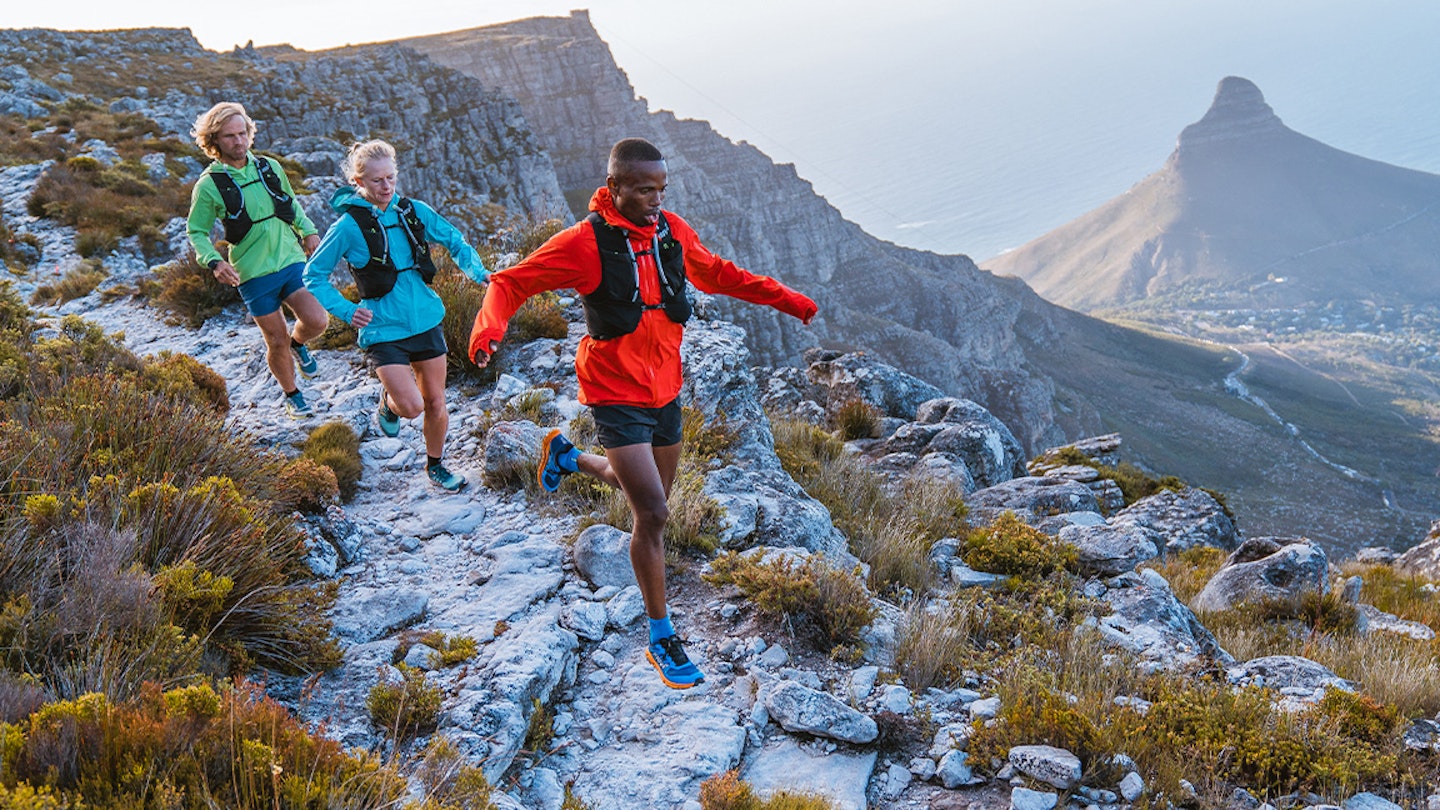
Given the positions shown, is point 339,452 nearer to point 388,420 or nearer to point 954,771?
point 388,420

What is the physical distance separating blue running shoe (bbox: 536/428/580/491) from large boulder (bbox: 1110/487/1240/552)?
9340 mm

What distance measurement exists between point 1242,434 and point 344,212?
120 m

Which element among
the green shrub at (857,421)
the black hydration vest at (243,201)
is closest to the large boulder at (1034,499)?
the green shrub at (857,421)

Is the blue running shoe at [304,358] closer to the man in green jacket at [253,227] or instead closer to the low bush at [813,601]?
the man in green jacket at [253,227]

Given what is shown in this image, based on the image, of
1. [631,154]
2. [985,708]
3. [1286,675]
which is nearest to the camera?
[631,154]

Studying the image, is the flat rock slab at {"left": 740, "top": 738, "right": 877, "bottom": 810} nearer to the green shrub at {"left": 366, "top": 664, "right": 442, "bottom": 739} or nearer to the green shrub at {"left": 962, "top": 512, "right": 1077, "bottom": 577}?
the green shrub at {"left": 366, "top": 664, "right": 442, "bottom": 739}

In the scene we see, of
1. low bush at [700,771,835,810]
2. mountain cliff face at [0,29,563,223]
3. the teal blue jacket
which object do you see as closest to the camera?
low bush at [700,771,835,810]

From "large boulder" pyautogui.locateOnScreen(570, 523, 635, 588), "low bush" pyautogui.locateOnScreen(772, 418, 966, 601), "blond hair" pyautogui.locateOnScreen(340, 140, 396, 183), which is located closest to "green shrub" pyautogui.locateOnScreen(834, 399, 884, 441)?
"low bush" pyautogui.locateOnScreen(772, 418, 966, 601)

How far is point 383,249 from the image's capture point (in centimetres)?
594

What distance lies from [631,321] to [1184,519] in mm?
11684

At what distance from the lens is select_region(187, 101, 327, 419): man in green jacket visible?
6730 mm

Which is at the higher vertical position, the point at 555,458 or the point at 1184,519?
the point at 555,458

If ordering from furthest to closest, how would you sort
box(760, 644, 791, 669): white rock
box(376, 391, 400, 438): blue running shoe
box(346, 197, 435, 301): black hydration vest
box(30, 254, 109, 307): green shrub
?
box(30, 254, 109, 307): green shrub < box(376, 391, 400, 438): blue running shoe < box(346, 197, 435, 301): black hydration vest < box(760, 644, 791, 669): white rock

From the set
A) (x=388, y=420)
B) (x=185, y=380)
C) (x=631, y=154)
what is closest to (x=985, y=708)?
(x=631, y=154)
